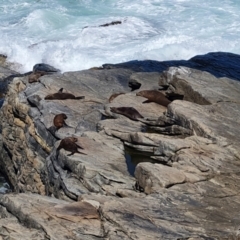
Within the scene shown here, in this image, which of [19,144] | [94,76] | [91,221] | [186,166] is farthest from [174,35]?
[91,221]

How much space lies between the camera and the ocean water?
1022 inches

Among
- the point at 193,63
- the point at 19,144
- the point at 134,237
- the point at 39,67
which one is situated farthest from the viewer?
the point at 39,67

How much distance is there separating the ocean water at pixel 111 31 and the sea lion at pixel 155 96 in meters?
10.3

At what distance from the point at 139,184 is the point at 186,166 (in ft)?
2.95

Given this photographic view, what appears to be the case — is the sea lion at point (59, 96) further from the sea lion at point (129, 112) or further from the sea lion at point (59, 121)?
the sea lion at point (129, 112)

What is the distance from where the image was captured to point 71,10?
33469mm

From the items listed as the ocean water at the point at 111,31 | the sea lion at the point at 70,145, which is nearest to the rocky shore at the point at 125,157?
the sea lion at the point at 70,145

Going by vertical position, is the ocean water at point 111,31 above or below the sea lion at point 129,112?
below

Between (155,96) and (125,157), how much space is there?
10.2ft

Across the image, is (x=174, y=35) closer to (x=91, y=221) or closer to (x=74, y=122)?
(x=74, y=122)

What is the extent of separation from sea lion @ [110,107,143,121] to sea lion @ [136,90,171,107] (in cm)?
92

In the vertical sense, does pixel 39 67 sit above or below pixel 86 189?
below

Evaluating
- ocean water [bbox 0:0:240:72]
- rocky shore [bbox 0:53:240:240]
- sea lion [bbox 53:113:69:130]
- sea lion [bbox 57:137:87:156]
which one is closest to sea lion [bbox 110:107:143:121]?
rocky shore [bbox 0:53:240:240]

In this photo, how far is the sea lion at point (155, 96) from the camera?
14.2m
